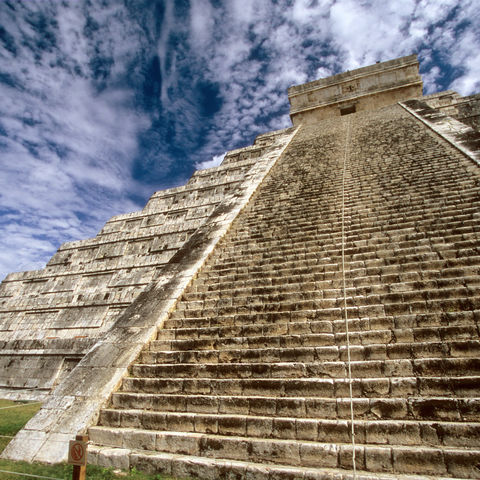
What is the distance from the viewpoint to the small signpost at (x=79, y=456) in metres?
2.21

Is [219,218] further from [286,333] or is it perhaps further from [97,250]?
[97,250]

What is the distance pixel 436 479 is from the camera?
2098mm

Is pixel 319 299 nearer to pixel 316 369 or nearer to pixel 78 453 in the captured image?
pixel 316 369

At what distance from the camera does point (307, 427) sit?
2.65 m

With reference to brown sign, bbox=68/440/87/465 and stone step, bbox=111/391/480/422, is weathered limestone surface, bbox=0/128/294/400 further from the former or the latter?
brown sign, bbox=68/440/87/465

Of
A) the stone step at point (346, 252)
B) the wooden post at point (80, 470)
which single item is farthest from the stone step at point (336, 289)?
the wooden post at point (80, 470)

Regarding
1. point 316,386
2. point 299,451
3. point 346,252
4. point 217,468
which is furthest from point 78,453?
point 346,252

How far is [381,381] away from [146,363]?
2607 millimetres

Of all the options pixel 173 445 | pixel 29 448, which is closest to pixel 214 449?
pixel 173 445

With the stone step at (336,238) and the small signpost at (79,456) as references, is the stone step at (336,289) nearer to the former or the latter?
the stone step at (336,238)

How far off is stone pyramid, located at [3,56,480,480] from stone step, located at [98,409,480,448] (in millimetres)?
10

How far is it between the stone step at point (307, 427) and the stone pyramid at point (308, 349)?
10mm

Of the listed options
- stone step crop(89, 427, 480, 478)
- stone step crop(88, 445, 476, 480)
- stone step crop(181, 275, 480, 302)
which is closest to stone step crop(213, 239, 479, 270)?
stone step crop(181, 275, 480, 302)

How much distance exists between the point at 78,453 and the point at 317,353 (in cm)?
218
